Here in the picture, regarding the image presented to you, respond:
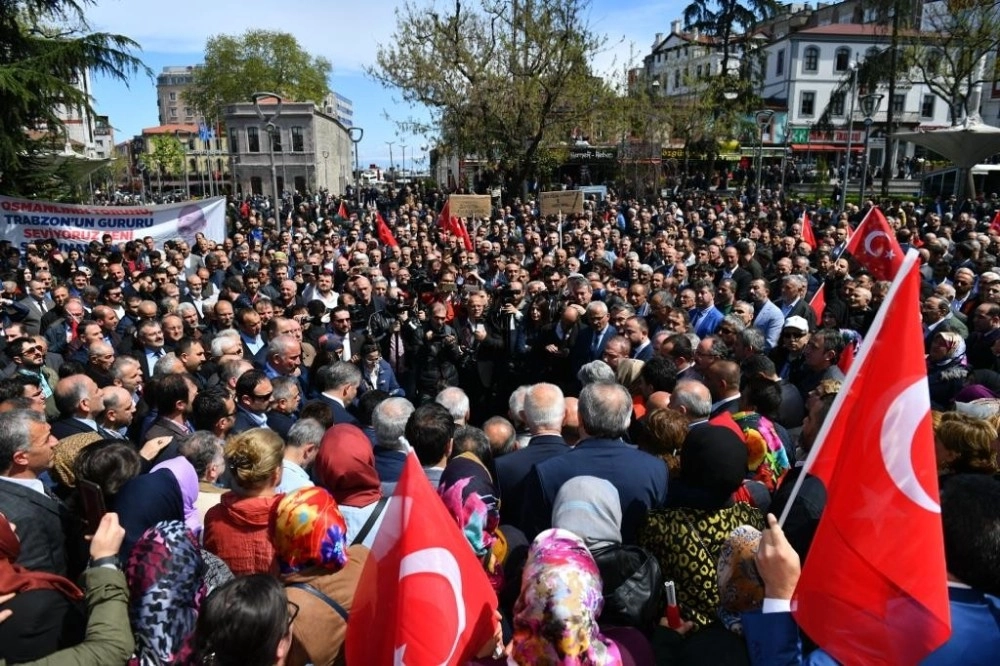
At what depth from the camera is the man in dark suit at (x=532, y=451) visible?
353cm

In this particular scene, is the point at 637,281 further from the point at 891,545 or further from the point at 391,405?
the point at 891,545

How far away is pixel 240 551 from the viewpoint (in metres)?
2.68

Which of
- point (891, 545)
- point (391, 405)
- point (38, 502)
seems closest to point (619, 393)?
point (391, 405)

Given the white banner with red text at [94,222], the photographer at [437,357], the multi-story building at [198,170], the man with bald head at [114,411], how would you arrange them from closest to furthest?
1. the man with bald head at [114,411]
2. the photographer at [437,357]
3. the white banner with red text at [94,222]
4. the multi-story building at [198,170]

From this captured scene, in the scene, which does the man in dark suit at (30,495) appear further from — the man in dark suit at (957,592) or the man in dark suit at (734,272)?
the man in dark suit at (734,272)

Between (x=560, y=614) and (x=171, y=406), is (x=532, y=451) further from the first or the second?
(x=171, y=406)

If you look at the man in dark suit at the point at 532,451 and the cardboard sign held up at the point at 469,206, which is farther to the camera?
the cardboard sign held up at the point at 469,206

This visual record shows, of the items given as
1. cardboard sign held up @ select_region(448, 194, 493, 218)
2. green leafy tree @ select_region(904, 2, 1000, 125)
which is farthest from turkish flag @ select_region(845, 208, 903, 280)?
green leafy tree @ select_region(904, 2, 1000, 125)

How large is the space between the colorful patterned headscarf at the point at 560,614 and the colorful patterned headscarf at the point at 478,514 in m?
0.57

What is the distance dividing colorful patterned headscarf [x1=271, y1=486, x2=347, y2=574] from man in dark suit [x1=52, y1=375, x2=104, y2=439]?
2713 mm

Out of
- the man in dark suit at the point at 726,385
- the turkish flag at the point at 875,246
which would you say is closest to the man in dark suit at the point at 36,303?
the man in dark suit at the point at 726,385

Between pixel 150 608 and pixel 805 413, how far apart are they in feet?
14.1

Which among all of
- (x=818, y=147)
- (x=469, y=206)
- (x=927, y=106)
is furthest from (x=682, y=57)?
(x=469, y=206)

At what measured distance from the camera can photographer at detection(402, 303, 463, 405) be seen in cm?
689
